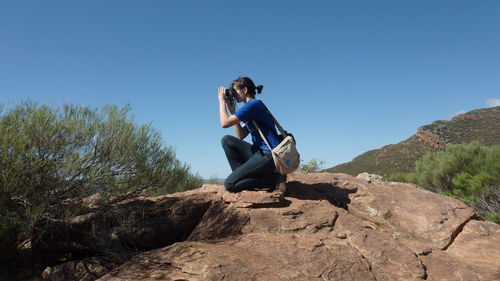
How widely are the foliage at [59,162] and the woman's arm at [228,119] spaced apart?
1.45 m

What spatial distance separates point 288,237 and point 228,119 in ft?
5.07

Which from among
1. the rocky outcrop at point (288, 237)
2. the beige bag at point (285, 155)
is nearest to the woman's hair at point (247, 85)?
the beige bag at point (285, 155)

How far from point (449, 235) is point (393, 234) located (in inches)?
24.0

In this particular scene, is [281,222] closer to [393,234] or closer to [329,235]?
[329,235]

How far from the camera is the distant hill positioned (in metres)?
27.4

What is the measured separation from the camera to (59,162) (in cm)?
363

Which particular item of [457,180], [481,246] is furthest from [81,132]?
[457,180]

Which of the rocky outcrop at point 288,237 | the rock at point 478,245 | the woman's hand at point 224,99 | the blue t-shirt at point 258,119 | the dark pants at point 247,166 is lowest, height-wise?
the rock at point 478,245

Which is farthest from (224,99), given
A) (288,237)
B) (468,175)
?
(468,175)

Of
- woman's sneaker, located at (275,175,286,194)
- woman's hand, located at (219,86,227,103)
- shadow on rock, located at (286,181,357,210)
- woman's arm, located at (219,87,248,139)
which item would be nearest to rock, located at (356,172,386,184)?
shadow on rock, located at (286,181,357,210)

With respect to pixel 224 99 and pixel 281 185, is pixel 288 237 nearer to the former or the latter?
pixel 281 185

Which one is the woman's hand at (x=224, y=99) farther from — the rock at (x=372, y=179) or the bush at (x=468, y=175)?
the bush at (x=468, y=175)

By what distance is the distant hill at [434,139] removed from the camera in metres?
27.4

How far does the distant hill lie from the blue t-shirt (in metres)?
25.3
